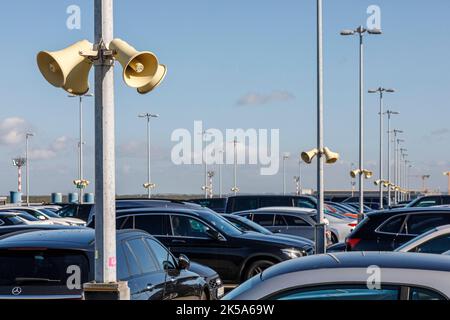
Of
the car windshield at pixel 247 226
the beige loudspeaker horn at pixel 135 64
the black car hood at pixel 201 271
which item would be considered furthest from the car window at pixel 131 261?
the car windshield at pixel 247 226

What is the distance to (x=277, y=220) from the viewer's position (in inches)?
914

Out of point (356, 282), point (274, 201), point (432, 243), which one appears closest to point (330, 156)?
point (274, 201)

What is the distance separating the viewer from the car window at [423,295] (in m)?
4.73

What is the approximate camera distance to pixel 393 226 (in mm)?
14203

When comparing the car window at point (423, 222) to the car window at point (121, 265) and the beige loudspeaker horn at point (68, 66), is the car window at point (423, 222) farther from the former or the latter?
the beige loudspeaker horn at point (68, 66)

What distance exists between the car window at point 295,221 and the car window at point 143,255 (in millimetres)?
14559

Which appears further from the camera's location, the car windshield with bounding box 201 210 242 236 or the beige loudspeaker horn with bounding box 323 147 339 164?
the beige loudspeaker horn with bounding box 323 147 339 164

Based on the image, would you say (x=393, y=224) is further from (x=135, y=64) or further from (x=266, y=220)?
(x=266, y=220)

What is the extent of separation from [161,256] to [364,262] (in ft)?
14.9

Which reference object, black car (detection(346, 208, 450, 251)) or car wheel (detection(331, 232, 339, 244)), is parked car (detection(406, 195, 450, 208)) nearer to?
car wheel (detection(331, 232, 339, 244))

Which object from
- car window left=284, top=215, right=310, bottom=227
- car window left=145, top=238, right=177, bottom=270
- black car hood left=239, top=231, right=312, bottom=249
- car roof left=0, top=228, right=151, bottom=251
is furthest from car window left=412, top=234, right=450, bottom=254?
car window left=284, top=215, right=310, bottom=227

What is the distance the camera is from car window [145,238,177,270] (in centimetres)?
917

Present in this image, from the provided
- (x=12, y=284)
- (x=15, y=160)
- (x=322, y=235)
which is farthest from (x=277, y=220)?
(x=15, y=160)
